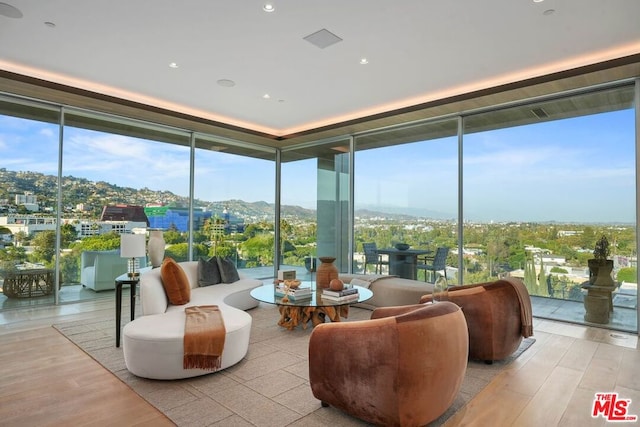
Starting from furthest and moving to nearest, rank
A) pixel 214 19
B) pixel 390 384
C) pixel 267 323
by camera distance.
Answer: pixel 267 323 < pixel 214 19 < pixel 390 384

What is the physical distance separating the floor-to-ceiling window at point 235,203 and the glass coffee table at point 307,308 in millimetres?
2987

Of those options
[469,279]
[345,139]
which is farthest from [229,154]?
[469,279]

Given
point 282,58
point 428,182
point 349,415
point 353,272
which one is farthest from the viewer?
point 353,272

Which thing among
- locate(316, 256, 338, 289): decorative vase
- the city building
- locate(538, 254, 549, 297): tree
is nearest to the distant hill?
the city building

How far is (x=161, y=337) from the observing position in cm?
280

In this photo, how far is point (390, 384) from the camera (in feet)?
6.72

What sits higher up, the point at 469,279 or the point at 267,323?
the point at 469,279

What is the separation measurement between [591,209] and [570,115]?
3.95 feet

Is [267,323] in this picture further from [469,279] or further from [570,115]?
[570,115]

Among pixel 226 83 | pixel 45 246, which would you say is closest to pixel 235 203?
pixel 226 83

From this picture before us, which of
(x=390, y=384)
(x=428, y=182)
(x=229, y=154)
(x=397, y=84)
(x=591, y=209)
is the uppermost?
(x=397, y=84)

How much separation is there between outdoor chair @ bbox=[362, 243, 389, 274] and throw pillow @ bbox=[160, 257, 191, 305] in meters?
3.57

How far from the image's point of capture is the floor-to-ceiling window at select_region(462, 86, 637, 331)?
169 inches

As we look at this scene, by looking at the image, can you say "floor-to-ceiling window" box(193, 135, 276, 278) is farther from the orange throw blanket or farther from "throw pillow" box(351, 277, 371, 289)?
the orange throw blanket
